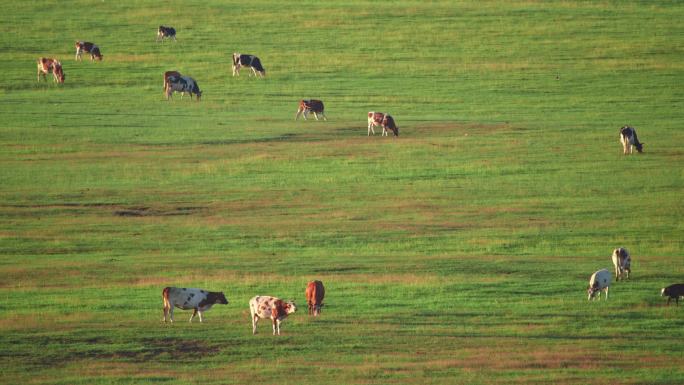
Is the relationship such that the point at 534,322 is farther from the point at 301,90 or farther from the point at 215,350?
the point at 301,90

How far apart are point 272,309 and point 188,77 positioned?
36.9 m

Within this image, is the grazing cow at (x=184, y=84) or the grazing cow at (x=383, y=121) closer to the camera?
the grazing cow at (x=383, y=121)

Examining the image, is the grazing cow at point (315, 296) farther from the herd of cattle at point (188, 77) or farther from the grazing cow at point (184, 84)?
the grazing cow at point (184, 84)

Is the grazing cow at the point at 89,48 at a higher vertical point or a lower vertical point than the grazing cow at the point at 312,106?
higher

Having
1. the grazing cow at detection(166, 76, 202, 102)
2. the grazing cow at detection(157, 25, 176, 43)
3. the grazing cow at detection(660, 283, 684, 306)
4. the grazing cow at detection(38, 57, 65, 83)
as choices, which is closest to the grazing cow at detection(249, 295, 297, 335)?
the grazing cow at detection(660, 283, 684, 306)

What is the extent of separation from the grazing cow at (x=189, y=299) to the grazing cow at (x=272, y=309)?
1494 millimetres

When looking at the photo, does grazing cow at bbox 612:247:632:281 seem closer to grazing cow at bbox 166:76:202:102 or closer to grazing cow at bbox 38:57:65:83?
grazing cow at bbox 166:76:202:102

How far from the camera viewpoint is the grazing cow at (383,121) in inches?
2173

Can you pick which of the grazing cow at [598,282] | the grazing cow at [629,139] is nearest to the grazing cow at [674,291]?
the grazing cow at [598,282]

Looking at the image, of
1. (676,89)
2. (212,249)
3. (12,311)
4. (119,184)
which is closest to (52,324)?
(12,311)

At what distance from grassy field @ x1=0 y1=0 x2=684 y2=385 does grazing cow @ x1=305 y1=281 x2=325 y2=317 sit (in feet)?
1.19

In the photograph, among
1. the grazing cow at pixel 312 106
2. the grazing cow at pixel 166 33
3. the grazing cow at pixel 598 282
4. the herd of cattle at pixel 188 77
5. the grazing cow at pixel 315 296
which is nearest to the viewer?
the grazing cow at pixel 315 296

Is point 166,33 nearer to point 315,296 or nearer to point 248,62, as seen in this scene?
point 248,62

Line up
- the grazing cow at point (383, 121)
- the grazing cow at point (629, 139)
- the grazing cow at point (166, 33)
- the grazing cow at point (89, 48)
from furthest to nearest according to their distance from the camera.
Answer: the grazing cow at point (166, 33) → the grazing cow at point (89, 48) → the grazing cow at point (383, 121) → the grazing cow at point (629, 139)
